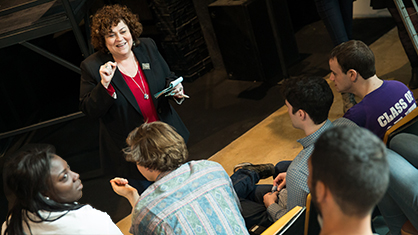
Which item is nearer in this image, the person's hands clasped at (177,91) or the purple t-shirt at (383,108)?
the purple t-shirt at (383,108)

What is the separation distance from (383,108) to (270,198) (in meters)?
0.76

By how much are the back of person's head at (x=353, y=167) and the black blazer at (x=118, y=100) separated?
1.66m

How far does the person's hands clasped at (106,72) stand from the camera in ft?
7.40

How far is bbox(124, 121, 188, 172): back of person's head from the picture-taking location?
1700mm

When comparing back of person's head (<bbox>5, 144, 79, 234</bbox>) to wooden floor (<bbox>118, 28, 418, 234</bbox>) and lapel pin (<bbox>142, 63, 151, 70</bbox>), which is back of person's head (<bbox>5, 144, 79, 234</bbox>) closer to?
lapel pin (<bbox>142, 63, 151, 70</bbox>)

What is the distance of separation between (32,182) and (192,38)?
3785 millimetres

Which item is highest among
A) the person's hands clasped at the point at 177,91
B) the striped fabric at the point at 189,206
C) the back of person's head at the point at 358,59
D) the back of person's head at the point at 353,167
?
the back of person's head at the point at 353,167

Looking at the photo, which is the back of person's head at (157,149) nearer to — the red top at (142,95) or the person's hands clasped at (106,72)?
the person's hands clasped at (106,72)

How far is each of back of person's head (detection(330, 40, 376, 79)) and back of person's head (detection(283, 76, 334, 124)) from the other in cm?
41

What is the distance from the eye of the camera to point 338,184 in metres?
0.93

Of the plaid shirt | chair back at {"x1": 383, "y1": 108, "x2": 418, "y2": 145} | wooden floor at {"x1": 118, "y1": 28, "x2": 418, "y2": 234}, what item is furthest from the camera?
wooden floor at {"x1": 118, "y1": 28, "x2": 418, "y2": 234}

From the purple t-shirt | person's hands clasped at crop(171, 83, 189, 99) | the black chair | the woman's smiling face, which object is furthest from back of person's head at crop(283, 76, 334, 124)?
the black chair

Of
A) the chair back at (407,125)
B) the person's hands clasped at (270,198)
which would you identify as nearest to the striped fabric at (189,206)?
the person's hands clasped at (270,198)

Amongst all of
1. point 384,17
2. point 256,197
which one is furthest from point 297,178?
point 384,17
